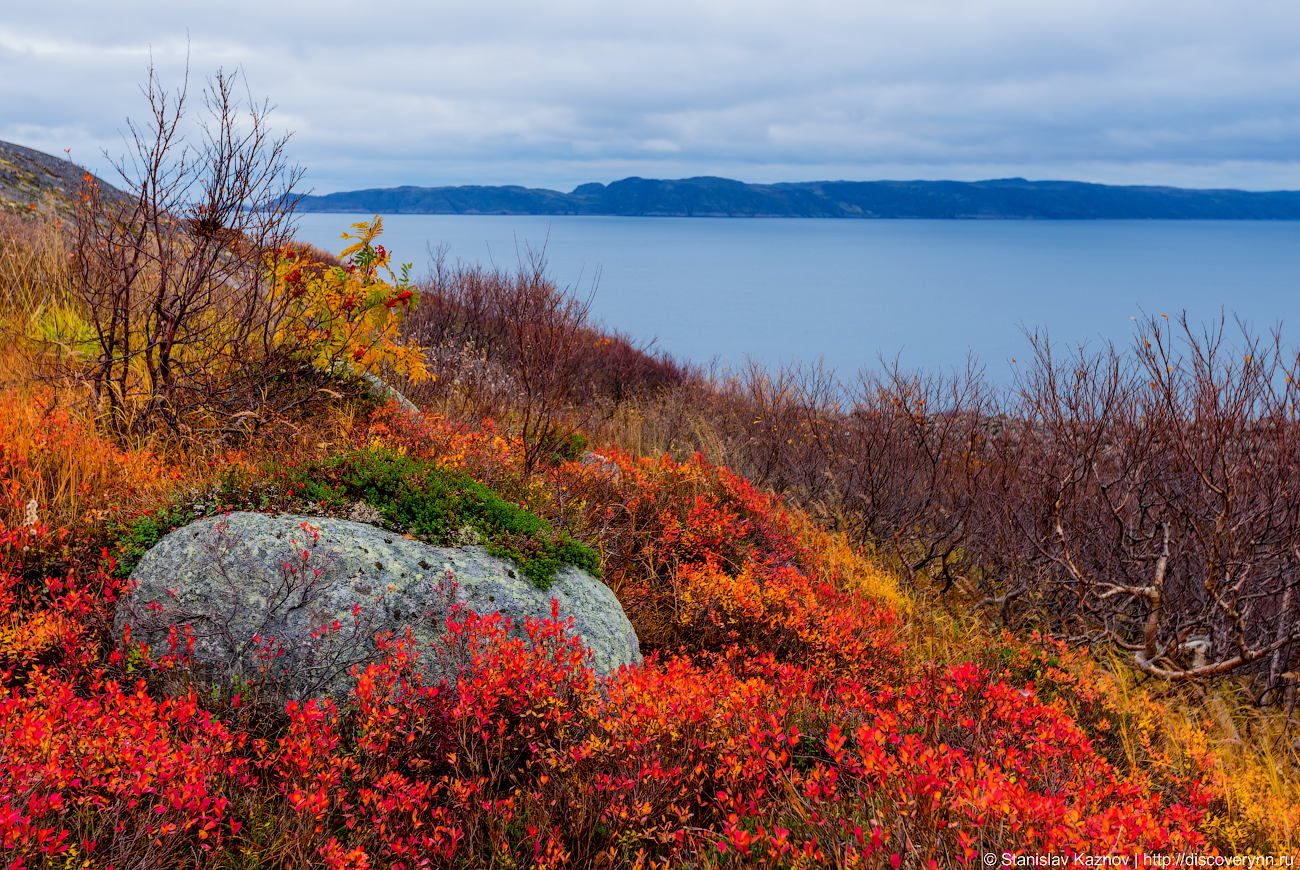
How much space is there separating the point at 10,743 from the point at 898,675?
4.29m

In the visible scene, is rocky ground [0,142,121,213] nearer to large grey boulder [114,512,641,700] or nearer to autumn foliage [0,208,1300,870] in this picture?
autumn foliage [0,208,1300,870]

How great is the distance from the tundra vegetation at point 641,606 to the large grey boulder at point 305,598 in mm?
152

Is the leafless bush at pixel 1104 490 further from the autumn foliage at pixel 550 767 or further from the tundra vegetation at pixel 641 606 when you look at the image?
the autumn foliage at pixel 550 767

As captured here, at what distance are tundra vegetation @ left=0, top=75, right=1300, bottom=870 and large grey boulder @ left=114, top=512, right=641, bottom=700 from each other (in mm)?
152

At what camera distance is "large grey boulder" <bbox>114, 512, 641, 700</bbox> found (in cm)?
325

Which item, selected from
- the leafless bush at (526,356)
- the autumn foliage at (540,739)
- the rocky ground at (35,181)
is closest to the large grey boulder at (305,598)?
the autumn foliage at (540,739)

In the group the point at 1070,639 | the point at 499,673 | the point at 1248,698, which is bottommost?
the point at 1248,698

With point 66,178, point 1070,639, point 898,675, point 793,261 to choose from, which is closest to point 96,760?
point 898,675

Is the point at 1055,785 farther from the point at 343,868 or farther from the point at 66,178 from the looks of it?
the point at 66,178

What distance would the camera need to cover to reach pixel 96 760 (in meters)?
2.39

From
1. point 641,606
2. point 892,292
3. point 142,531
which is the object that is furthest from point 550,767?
point 892,292

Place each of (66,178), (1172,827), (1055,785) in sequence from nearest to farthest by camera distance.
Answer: (1055,785), (1172,827), (66,178)

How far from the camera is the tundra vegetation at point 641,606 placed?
2.44m

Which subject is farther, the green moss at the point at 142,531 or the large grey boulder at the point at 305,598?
the green moss at the point at 142,531
